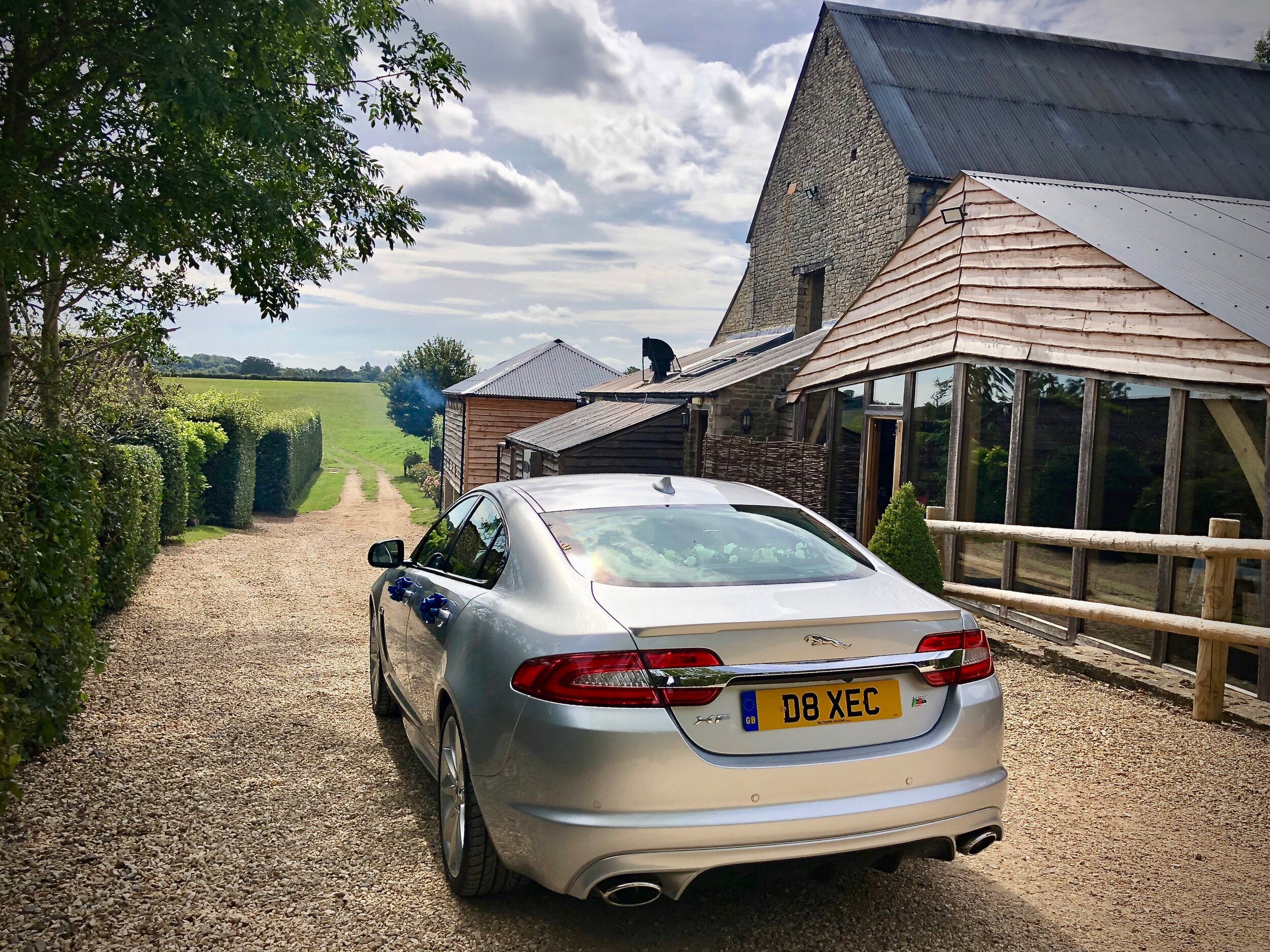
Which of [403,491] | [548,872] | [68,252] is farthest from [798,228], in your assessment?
[403,491]

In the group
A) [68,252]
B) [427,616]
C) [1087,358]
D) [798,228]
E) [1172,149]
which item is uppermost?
[1172,149]

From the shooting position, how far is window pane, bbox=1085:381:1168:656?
794cm

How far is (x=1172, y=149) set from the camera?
67.0 ft

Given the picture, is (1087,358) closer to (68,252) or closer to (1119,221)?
(1119,221)

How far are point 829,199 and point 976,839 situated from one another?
19548 mm

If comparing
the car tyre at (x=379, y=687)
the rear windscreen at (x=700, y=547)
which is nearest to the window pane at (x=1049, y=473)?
the rear windscreen at (x=700, y=547)

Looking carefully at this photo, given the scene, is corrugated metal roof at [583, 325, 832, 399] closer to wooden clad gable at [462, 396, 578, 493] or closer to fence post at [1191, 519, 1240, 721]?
wooden clad gable at [462, 396, 578, 493]

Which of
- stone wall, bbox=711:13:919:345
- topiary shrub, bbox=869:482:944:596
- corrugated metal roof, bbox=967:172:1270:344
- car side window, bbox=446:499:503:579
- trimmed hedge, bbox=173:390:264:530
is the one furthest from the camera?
trimmed hedge, bbox=173:390:264:530

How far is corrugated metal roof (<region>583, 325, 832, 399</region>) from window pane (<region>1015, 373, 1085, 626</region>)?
6.67 m

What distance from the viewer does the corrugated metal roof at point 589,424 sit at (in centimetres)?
1786

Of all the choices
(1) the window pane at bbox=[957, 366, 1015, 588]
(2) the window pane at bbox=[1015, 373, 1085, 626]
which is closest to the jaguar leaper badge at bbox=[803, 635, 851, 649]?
(2) the window pane at bbox=[1015, 373, 1085, 626]

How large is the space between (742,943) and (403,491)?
4270 centimetres

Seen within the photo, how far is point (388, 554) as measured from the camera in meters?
5.08

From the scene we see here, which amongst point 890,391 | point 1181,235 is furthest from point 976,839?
point 890,391
